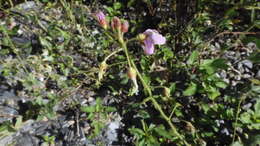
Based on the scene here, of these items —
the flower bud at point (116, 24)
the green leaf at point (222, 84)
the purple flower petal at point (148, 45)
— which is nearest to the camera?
the flower bud at point (116, 24)

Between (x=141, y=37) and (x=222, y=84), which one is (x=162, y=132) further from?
(x=141, y=37)

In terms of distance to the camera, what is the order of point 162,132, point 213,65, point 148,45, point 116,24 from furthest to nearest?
point 213,65 < point 162,132 < point 148,45 < point 116,24

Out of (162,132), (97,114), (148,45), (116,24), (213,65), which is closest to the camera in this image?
(116,24)

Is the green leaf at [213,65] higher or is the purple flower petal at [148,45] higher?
the purple flower petal at [148,45]

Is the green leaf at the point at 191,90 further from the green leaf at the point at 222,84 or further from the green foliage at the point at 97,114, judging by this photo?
the green foliage at the point at 97,114

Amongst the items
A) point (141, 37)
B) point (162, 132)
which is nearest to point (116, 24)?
point (141, 37)

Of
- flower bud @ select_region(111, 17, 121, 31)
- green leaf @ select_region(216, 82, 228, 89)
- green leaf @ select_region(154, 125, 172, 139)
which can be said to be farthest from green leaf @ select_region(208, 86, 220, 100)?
flower bud @ select_region(111, 17, 121, 31)

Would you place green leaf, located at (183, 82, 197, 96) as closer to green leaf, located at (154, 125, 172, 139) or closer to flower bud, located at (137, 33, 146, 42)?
green leaf, located at (154, 125, 172, 139)

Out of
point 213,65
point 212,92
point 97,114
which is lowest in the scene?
point 97,114

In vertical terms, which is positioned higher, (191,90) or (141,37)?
(141,37)

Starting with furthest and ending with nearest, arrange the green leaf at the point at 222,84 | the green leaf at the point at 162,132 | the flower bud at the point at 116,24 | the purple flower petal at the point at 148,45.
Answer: the green leaf at the point at 222,84, the green leaf at the point at 162,132, the purple flower petal at the point at 148,45, the flower bud at the point at 116,24

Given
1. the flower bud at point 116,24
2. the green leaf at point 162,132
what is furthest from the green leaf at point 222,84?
the flower bud at point 116,24
